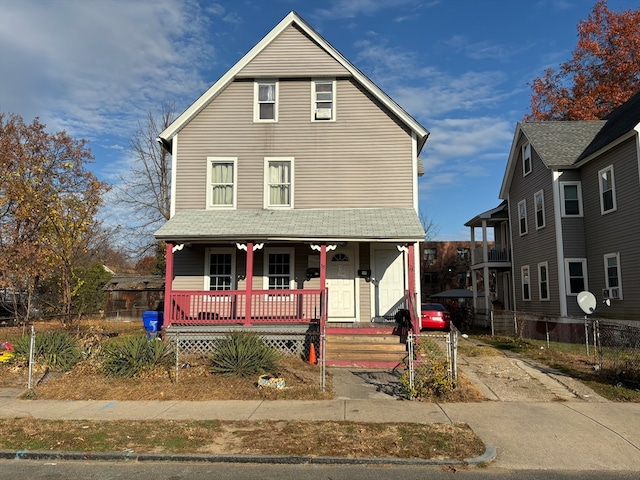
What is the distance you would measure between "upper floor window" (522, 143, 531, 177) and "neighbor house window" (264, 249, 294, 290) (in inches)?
548

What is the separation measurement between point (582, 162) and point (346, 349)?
13.4m

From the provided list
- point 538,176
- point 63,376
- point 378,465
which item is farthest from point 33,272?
point 538,176

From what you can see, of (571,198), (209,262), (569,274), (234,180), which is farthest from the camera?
(571,198)

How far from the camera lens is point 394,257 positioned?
14.8 metres

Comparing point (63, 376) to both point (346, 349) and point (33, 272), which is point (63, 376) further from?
point (33, 272)

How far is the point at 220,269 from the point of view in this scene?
1520 cm

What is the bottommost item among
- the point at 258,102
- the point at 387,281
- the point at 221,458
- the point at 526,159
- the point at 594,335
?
the point at 221,458

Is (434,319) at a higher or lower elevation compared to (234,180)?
lower

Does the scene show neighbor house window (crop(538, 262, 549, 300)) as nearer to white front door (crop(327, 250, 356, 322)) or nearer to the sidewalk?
white front door (crop(327, 250, 356, 322))

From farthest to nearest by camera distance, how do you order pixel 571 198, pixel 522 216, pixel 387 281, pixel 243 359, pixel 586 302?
pixel 522 216 → pixel 571 198 → pixel 387 281 → pixel 586 302 → pixel 243 359

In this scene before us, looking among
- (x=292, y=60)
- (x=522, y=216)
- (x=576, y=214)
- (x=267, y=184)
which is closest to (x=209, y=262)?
(x=267, y=184)

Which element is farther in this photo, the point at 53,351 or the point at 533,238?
the point at 533,238

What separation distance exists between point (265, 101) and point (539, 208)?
44.7 ft

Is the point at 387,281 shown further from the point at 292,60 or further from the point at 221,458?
the point at 221,458
